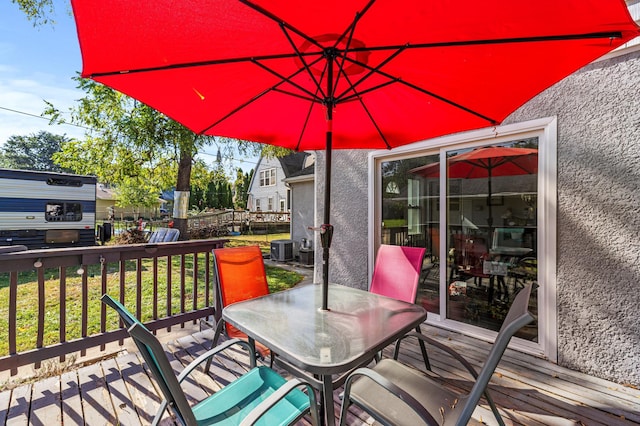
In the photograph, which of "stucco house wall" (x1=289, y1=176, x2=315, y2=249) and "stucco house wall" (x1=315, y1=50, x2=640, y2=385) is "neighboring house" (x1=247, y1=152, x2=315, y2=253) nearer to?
"stucco house wall" (x1=289, y1=176, x2=315, y2=249)

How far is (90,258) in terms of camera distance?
9.50 feet

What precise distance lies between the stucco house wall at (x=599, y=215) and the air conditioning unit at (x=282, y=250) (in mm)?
7882

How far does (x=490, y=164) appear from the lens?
3.51 m

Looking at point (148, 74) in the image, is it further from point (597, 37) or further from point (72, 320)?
point (72, 320)

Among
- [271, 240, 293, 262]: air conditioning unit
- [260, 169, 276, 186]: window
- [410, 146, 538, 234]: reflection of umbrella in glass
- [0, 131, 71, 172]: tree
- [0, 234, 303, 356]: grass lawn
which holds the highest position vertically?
[0, 131, 71, 172]: tree

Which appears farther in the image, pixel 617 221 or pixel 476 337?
pixel 476 337

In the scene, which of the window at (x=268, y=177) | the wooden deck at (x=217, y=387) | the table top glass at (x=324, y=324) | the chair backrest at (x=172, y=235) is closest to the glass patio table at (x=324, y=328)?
the table top glass at (x=324, y=324)

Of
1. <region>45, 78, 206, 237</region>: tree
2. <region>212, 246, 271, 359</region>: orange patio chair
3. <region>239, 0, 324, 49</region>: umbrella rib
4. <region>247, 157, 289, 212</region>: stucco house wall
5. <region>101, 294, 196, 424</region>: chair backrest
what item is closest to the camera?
<region>101, 294, 196, 424</region>: chair backrest

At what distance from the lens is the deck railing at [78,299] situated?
2.52m

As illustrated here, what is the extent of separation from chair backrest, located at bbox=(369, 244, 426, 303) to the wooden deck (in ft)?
2.74

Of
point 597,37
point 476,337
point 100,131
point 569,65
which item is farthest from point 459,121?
point 100,131

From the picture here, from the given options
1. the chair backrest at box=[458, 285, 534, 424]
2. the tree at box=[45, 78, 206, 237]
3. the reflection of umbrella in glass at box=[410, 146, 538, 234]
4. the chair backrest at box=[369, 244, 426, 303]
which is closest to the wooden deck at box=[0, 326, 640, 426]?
the chair backrest at box=[369, 244, 426, 303]

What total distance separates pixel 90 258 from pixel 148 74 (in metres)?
2.11

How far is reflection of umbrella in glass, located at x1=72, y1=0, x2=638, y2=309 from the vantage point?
1.41 m
